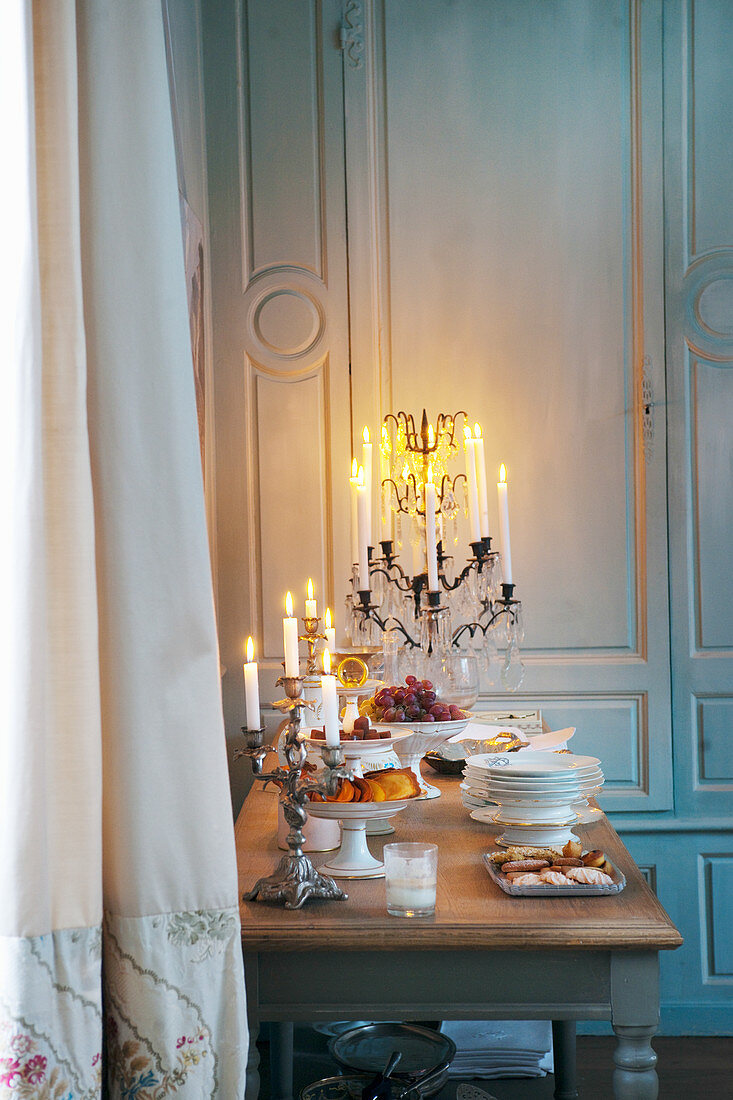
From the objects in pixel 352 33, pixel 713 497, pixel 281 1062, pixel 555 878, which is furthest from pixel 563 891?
→ pixel 352 33

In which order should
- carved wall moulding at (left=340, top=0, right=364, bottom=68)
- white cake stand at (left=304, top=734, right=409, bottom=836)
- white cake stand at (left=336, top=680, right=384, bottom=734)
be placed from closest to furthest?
white cake stand at (left=304, top=734, right=409, bottom=836), white cake stand at (left=336, top=680, right=384, bottom=734), carved wall moulding at (left=340, top=0, right=364, bottom=68)

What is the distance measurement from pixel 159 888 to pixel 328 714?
384 mm

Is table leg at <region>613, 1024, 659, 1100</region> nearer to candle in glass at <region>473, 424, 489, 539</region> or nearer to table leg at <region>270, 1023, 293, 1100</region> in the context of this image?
table leg at <region>270, 1023, 293, 1100</region>

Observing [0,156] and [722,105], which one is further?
[722,105]

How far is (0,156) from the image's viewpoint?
108 cm

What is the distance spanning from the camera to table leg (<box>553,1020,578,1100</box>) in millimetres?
2498

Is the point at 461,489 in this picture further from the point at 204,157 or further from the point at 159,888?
the point at 159,888

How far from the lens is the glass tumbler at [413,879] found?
146 centimetres

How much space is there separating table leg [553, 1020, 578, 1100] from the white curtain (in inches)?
61.7

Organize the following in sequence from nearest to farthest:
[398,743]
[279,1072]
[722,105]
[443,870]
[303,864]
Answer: [303,864]
[443,870]
[398,743]
[279,1072]
[722,105]

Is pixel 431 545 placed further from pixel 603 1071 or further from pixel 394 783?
pixel 603 1071

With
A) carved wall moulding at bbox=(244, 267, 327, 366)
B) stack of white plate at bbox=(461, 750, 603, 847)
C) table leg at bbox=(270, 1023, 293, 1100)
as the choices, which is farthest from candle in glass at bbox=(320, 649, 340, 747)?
carved wall moulding at bbox=(244, 267, 327, 366)

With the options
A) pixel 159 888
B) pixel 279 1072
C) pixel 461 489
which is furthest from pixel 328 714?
pixel 461 489

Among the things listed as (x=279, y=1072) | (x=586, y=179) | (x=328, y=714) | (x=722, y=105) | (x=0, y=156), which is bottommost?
(x=279, y=1072)
